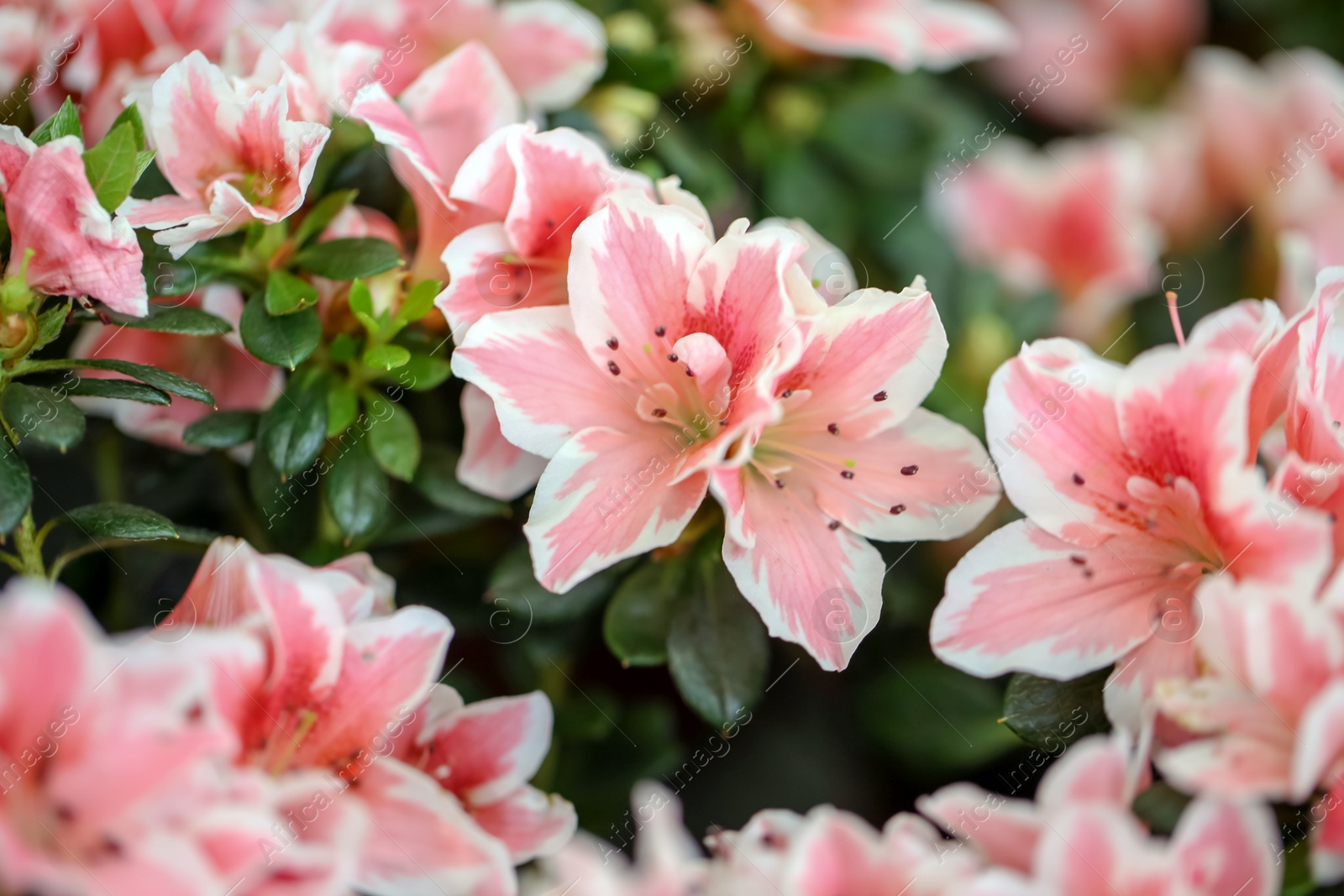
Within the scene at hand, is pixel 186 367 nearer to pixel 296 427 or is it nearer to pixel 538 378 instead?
pixel 296 427

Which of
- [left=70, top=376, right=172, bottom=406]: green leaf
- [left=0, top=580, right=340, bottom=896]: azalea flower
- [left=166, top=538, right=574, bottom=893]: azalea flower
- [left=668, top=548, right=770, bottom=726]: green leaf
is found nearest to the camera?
[left=0, top=580, right=340, bottom=896]: azalea flower

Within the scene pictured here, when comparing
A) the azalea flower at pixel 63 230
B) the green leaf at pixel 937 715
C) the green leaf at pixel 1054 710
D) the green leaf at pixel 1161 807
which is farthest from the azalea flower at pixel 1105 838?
the azalea flower at pixel 63 230

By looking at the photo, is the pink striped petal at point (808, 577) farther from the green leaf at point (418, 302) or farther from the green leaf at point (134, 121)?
the green leaf at point (134, 121)

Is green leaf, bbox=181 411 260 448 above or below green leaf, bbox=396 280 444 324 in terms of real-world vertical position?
below

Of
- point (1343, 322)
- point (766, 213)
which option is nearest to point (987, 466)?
point (1343, 322)

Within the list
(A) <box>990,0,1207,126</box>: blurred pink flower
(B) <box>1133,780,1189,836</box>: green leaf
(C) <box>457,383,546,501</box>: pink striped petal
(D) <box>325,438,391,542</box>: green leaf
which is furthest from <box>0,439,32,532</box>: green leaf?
(A) <box>990,0,1207,126</box>: blurred pink flower

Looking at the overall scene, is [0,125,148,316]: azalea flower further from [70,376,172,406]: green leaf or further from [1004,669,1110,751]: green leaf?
[1004,669,1110,751]: green leaf
